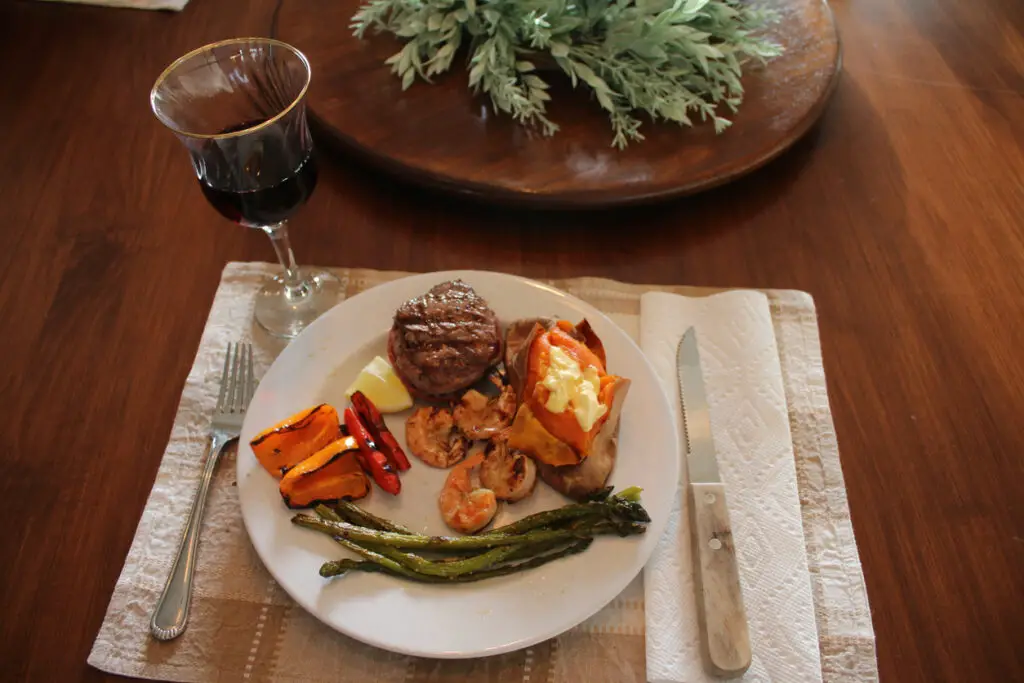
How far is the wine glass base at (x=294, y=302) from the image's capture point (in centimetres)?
155

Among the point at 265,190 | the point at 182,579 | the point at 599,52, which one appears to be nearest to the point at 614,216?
the point at 599,52

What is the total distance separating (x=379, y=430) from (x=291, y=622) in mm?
345

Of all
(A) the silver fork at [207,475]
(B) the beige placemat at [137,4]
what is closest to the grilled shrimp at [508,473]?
(A) the silver fork at [207,475]

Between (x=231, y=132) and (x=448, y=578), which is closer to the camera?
(x=448, y=578)

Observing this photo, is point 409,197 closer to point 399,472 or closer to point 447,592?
point 399,472

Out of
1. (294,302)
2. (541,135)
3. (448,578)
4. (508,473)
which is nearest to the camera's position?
(448,578)

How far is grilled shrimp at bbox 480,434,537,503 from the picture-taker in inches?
48.6

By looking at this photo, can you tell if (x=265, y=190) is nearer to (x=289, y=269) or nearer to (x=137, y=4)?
(x=289, y=269)

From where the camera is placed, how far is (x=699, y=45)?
180 cm

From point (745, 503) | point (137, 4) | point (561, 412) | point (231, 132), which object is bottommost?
point (745, 503)

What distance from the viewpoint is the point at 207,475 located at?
131cm

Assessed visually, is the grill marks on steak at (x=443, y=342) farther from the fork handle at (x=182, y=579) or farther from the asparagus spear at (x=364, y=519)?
the fork handle at (x=182, y=579)

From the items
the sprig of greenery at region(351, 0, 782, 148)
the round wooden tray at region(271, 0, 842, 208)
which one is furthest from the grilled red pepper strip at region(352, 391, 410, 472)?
the sprig of greenery at region(351, 0, 782, 148)

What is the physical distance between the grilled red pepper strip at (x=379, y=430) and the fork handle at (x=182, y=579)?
28cm
